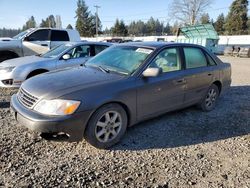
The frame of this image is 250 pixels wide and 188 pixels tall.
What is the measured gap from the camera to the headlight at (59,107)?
334cm

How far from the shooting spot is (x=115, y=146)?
3.92 meters

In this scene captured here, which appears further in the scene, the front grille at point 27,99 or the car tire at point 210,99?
the car tire at point 210,99

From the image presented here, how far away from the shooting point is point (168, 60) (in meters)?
4.70

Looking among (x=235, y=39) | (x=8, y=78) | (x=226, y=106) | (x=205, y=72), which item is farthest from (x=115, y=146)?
(x=235, y=39)

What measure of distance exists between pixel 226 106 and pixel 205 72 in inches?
54.4

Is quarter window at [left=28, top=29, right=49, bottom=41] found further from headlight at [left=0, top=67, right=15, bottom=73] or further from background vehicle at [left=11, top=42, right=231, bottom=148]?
background vehicle at [left=11, top=42, right=231, bottom=148]

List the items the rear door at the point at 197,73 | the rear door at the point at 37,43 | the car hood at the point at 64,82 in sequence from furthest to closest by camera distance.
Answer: the rear door at the point at 37,43, the rear door at the point at 197,73, the car hood at the point at 64,82

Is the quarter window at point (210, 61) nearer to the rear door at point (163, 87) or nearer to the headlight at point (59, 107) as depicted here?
the rear door at point (163, 87)

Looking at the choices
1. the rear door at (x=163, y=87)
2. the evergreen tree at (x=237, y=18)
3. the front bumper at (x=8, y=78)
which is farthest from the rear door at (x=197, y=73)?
the evergreen tree at (x=237, y=18)

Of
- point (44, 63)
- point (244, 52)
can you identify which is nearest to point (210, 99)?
point (44, 63)

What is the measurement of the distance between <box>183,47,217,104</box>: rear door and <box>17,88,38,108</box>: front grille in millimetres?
2790

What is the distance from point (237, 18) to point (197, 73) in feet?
201

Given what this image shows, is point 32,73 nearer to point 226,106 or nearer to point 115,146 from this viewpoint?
point 115,146

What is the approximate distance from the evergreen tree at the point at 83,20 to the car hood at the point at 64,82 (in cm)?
7394
